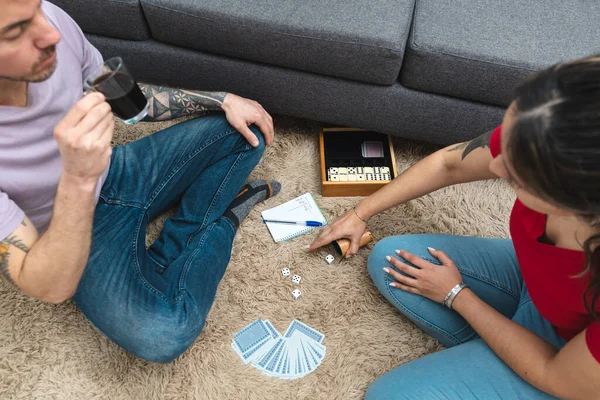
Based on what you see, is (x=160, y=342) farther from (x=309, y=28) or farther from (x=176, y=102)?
(x=309, y=28)

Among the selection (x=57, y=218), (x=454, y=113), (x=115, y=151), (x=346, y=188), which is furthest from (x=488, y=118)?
(x=57, y=218)

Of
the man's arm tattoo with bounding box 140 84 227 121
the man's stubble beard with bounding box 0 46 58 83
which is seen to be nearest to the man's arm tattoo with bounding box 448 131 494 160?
the man's arm tattoo with bounding box 140 84 227 121

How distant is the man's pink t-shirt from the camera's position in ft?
3.58

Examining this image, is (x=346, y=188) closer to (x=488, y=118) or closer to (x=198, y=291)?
(x=488, y=118)

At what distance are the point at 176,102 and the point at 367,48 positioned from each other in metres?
0.65

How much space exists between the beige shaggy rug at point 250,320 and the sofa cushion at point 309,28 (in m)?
0.51

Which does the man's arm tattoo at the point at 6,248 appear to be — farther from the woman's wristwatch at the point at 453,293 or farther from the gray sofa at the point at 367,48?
the woman's wristwatch at the point at 453,293

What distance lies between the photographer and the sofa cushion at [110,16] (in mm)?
1672

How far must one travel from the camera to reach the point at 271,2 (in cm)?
160

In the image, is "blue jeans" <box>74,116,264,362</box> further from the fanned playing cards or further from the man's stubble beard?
the man's stubble beard

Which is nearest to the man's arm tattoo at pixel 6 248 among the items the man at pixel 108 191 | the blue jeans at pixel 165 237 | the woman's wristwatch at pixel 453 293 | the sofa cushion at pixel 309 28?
the man at pixel 108 191

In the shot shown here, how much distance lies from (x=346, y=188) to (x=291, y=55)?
1.70ft

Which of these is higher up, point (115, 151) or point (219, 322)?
point (115, 151)

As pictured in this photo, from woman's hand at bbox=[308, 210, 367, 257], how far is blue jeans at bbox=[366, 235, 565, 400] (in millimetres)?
84
